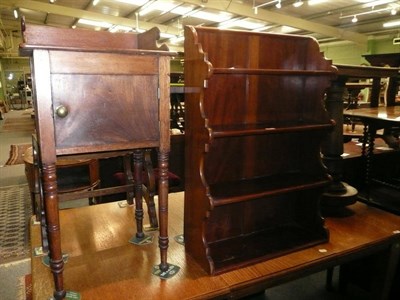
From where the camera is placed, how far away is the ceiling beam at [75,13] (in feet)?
25.4

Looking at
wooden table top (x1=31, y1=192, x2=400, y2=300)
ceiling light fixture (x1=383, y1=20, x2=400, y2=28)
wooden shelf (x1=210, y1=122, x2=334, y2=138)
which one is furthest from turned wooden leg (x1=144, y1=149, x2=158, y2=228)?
ceiling light fixture (x1=383, y1=20, x2=400, y2=28)

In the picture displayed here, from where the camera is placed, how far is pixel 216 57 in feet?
5.16

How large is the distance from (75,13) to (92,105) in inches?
347

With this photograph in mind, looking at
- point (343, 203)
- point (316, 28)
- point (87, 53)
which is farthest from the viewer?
point (316, 28)

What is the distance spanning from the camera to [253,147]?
174cm

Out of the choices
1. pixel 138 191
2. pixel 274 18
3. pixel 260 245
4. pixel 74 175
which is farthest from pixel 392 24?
pixel 138 191

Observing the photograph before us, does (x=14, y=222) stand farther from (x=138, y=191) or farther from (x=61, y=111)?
(x=61, y=111)

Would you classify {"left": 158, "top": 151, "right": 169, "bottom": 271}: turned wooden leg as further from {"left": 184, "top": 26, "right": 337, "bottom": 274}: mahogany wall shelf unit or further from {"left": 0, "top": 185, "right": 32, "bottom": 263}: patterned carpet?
{"left": 0, "top": 185, "right": 32, "bottom": 263}: patterned carpet

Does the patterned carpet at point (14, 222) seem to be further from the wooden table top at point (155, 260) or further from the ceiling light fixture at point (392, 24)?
the ceiling light fixture at point (392, 24)

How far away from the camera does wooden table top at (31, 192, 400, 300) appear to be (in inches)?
51.1

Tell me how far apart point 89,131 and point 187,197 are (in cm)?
61

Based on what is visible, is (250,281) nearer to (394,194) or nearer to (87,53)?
(87,53)

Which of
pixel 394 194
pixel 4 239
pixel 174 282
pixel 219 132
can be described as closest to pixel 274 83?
pixel 219 132

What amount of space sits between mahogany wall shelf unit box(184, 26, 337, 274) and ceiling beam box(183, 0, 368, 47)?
18.8 ft
